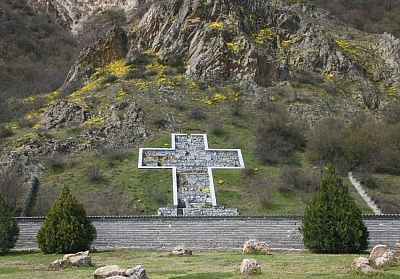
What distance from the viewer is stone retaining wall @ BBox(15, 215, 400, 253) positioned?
2170 cm

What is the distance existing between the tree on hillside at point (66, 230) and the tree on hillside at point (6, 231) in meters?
1.29

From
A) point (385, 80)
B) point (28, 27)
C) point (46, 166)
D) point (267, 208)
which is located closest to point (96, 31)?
point (28, 27)

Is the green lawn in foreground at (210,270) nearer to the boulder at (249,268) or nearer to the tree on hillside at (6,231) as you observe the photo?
the boulder at (249,268)

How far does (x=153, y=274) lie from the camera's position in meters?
11.3

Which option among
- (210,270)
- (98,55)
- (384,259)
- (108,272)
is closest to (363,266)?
(384,259)

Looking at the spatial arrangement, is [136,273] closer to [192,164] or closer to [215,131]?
[192,164]

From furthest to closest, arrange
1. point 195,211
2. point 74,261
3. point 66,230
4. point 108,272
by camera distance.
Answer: point 195,211 → point 66,230 → point 74,261 → point 108,272

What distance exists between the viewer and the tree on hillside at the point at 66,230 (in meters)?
18.8

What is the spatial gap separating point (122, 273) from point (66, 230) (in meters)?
10.1

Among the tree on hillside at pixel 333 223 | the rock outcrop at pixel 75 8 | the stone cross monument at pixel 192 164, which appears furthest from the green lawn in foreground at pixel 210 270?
the rock outcrop at pixel 75 8

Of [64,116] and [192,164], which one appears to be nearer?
[192,164]

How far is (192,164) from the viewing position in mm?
32438

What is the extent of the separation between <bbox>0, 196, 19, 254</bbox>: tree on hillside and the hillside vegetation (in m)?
6.25

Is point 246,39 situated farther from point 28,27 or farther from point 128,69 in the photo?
point 28,27
